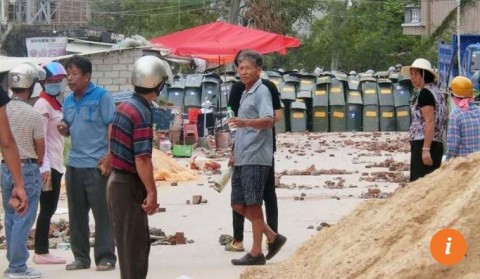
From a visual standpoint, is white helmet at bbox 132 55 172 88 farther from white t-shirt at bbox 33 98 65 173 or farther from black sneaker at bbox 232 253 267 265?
white t-shirt at bbox 33 98 65 173

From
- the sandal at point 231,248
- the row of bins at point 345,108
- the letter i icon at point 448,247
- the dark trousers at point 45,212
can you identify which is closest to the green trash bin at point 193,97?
the row of bins at point 345,108

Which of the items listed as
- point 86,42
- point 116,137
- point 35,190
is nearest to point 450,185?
point 116,137

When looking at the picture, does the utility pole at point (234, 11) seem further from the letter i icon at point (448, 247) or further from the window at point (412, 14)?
the letter i icon at point (448, 247)

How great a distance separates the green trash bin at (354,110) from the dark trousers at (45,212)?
28.6 metres

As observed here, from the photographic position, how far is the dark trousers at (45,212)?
35.4 feet

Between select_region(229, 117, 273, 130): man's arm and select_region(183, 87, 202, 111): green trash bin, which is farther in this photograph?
select_region(183, 87, 202, 111): green trash bin

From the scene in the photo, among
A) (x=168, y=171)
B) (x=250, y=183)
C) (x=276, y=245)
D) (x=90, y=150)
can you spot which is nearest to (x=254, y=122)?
(x=250, y=183)

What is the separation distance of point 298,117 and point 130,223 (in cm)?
3084

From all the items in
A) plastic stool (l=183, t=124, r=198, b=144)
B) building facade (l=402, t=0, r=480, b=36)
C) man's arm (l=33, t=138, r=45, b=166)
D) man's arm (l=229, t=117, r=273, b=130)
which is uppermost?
building facade (l=402, t=0, r=480, b=36)

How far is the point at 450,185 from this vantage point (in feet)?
24.1

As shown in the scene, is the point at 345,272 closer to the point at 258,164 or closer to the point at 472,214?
the point at 472,214

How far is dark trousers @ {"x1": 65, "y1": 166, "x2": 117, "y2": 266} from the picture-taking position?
10312 mm

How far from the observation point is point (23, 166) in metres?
9.79

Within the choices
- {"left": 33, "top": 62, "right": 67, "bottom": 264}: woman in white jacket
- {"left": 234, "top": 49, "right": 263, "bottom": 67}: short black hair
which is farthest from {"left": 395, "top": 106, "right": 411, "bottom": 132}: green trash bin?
{"left": 234, "top": 49, "right": 263, "bottom": 67}: short black hair
